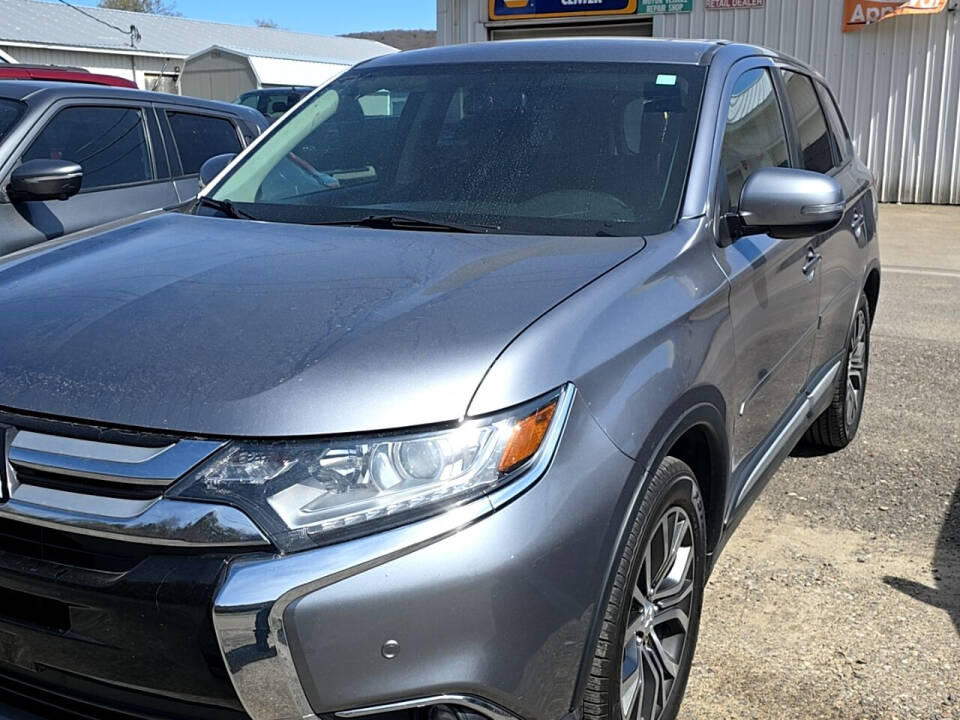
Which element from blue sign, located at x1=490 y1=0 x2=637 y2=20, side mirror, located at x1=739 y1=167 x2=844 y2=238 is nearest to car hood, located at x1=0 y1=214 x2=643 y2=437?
side mirror, located at x1=739 y1=167 x2=844 y2=238

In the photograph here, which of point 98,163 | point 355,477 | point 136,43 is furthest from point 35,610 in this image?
point 136,43

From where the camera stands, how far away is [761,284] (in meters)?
3.09

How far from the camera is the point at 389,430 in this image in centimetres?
190

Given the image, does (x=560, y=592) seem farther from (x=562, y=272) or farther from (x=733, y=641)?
(x=733, y=641)

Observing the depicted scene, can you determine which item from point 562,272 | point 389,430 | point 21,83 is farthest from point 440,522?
point 21,83

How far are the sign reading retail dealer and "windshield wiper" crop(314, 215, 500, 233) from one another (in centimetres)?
1368

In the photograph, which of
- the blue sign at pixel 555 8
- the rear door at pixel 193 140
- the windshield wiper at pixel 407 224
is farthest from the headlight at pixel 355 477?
the blue sign at pixel 555 8

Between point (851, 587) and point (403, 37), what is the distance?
Result: 56162mm

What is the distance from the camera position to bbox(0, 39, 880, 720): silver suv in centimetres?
182

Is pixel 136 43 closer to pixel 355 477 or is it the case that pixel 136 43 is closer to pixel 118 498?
pixel 118 498

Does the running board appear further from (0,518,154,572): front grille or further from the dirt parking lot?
(0,518,154,572): front grille

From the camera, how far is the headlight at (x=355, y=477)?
183cm

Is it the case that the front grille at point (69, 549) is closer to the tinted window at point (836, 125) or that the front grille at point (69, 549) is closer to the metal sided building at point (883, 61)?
the tinted window at point (836, 125)

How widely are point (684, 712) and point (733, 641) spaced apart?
1.44ft
